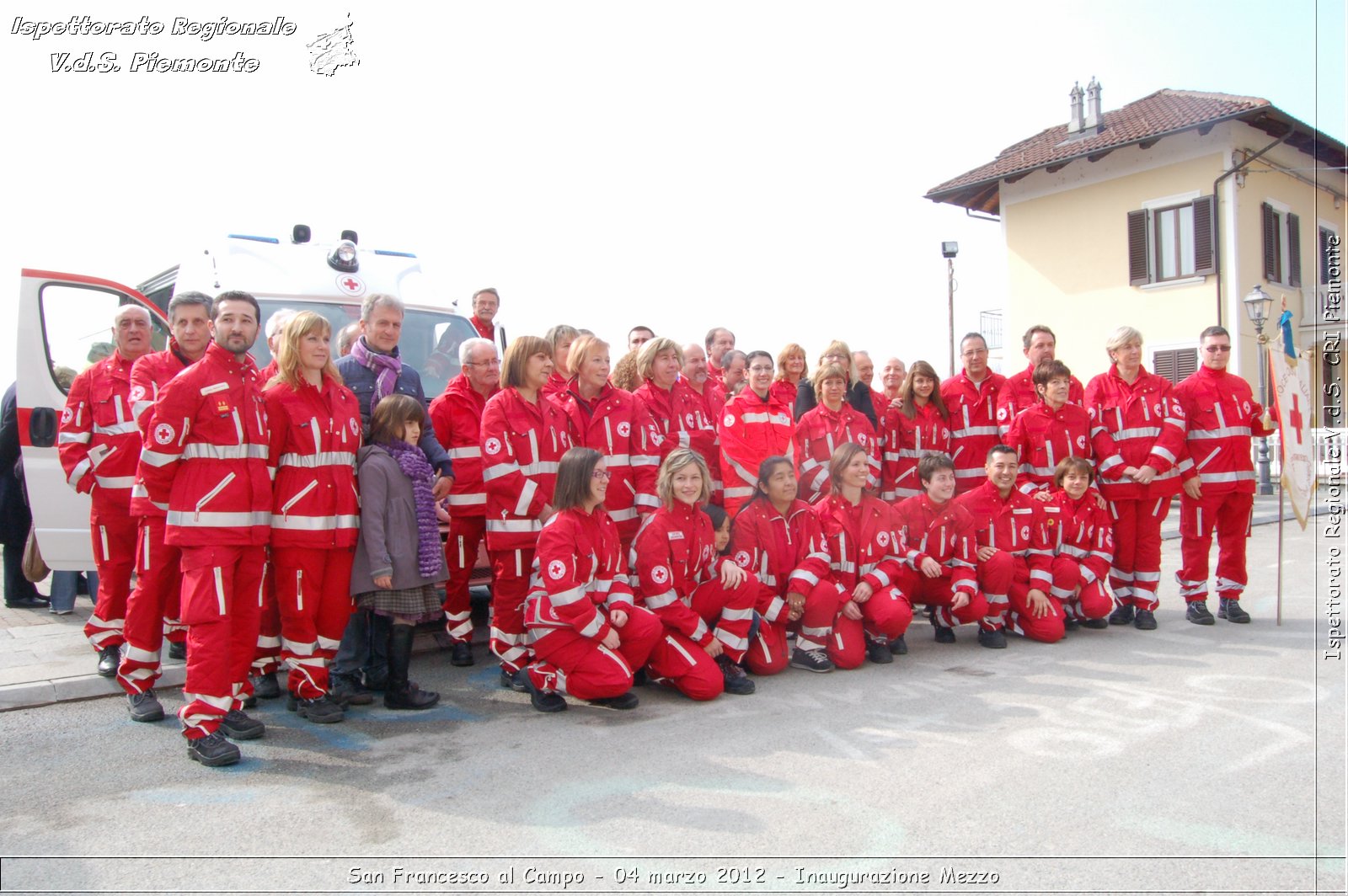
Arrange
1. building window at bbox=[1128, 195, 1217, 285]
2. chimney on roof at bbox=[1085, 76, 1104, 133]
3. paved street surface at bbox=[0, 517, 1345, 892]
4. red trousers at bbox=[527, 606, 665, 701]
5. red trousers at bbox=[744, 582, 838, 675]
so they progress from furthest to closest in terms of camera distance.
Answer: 1. chimney on roof at bbox=[1085, 76, 1104, 133]
2. building window at bbox=[1128, 195, 1217, 285]
3. red trousers at bbox=[744, 582, 838, 675]
4. red trousers at bbox=[527, 606, 665, 701]
5. paved street surface at bbox=[0, 517, 1345, 892]

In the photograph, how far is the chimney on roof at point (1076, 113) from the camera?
26433 mm

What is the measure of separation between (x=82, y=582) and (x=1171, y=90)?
96.8 ft

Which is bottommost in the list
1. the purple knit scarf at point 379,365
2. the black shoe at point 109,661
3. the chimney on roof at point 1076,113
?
the black shoe at point 109,661

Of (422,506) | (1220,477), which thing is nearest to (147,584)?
(422,506)

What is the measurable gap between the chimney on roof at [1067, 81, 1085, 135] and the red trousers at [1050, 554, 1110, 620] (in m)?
23.6

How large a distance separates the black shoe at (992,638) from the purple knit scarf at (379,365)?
4.55 metres

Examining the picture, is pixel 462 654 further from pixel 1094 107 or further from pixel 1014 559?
pixel 1094 107

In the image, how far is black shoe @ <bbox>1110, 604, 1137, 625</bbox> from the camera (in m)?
7.46

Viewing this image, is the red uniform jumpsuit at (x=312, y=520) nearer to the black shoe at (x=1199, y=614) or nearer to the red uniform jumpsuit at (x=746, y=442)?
the red uniform jumpsuit at (x=746, y=442)

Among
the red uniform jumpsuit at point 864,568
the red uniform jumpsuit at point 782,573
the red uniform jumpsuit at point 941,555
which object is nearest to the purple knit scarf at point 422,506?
the red uniform jumpsuit at point 782,573

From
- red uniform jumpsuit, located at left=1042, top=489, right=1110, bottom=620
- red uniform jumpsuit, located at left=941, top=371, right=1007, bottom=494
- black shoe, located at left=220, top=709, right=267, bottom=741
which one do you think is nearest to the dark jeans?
black shoe, located at left=220, top=709, right=267, bottom=741

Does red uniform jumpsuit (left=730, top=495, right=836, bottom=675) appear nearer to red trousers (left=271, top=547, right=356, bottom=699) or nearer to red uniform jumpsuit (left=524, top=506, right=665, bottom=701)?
red uniform jumpsuit (left=524, top=506, right=665, bottom=701)

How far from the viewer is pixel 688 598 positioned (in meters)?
5.91

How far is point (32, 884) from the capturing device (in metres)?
3.22
